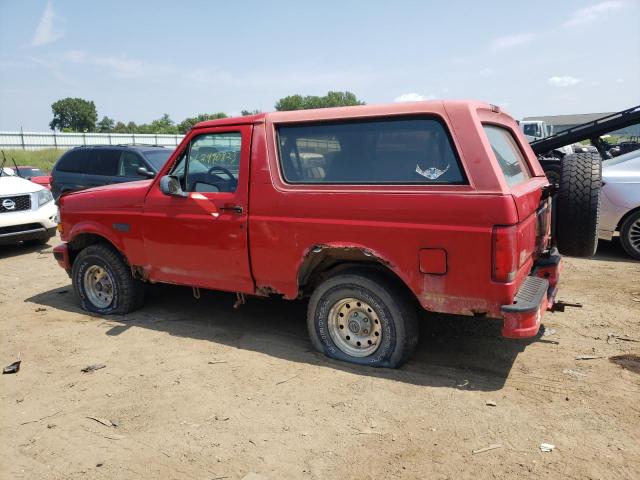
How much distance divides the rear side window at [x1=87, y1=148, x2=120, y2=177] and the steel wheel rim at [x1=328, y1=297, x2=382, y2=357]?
7347mm

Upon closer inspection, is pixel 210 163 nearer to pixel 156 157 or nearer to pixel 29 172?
pixel 156 157

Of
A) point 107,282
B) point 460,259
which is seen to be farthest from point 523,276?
point 107,282

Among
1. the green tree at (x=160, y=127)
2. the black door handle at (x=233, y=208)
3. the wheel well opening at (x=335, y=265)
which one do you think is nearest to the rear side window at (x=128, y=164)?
the black door handle at (x=233, y=208)

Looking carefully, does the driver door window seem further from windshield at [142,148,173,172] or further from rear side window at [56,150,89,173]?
rear side window at [56,150,89,173]

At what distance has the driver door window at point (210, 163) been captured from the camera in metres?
4.39

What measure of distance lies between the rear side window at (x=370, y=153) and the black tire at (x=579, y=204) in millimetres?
Result: 1400

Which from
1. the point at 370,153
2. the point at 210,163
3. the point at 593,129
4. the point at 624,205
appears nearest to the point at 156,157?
the point at 210,163

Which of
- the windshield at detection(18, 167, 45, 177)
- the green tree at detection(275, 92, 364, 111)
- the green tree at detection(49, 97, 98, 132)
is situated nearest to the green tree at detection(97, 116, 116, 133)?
the green tree at detection(49, 97, 98, 132)

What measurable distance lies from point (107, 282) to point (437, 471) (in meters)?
4.00

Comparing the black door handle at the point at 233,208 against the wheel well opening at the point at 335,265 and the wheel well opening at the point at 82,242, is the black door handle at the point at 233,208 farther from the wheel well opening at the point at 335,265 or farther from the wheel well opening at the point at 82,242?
the wheel well opening at the point at 82,242

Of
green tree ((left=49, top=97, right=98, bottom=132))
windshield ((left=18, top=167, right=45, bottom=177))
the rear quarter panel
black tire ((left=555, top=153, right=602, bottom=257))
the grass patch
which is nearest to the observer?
the rear quarter panel

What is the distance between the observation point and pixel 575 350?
420 centimetres

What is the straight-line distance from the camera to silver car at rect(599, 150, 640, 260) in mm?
7160

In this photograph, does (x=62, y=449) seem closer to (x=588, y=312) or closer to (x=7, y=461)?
(x=7, y=461)
